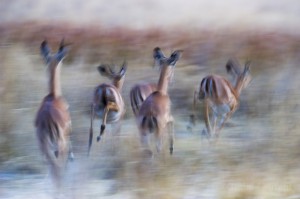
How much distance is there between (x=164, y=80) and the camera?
5.98 metres

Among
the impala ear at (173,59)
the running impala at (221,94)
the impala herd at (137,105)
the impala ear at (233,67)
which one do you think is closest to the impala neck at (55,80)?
the impala herd at (137,105)

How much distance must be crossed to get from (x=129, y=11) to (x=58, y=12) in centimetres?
35

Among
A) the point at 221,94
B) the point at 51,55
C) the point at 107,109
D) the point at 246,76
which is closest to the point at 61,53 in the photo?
the point at 51,55

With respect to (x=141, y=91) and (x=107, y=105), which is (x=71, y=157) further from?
(x=141, y=91)

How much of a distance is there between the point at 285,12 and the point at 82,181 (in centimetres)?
132

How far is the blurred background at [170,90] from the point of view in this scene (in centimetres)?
591

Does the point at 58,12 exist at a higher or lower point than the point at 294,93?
higher

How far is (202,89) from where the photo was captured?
6.01m

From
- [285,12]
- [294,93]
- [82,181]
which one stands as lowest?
[82,181]

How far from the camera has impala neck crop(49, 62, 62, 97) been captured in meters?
5.93

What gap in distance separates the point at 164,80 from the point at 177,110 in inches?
6.3

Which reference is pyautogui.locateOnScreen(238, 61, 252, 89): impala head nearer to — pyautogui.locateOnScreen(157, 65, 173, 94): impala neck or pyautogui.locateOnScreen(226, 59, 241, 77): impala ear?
pyautogui.locateOnScreen(226, 59, 241, 77): impala ear

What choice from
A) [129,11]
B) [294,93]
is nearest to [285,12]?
[294,93]

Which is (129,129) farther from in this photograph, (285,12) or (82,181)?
(285,12)
